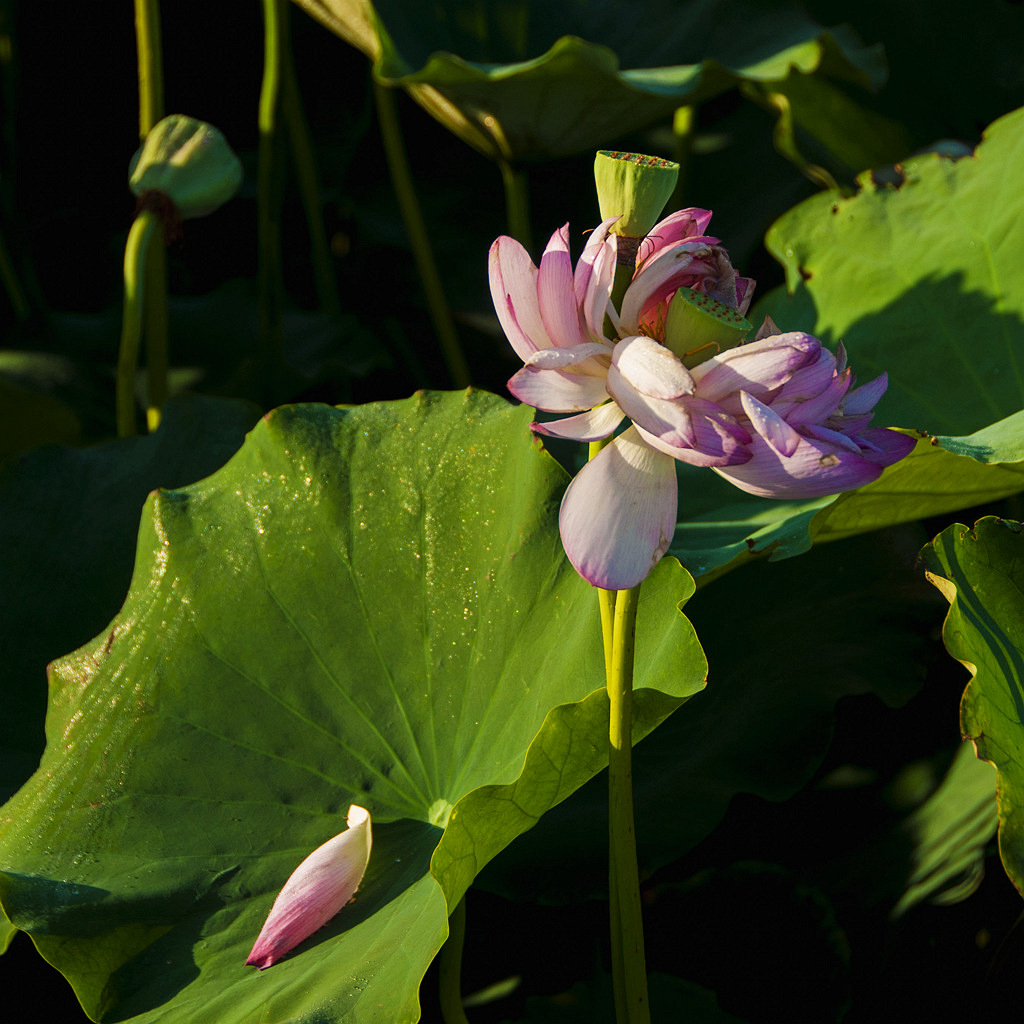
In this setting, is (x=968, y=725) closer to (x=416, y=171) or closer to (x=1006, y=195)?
(x=1006, y=195)

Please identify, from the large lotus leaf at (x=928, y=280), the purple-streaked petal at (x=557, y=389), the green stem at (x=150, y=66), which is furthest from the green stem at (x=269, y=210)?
the purple-streaked petal at (x=557, y=389)

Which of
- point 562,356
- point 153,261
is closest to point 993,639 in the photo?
point 562,356

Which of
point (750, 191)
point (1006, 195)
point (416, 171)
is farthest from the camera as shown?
point (416, 171)

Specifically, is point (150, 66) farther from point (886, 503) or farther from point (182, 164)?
point (886, 503)

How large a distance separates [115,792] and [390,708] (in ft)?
0.65

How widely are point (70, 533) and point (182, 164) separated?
432 millimetres

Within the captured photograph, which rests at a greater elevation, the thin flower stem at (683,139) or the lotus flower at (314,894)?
the thin flower stem at (683,139)

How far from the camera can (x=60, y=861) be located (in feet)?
2.22

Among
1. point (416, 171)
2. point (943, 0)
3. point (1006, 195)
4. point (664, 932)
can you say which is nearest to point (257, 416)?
point (664, 932)

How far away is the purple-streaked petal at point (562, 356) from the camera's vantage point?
45 centimetres

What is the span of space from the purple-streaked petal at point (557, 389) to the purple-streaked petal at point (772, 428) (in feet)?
0.24

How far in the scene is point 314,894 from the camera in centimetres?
62

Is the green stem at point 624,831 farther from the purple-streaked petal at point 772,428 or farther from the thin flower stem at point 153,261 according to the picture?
the thin flower stem at point 153,261

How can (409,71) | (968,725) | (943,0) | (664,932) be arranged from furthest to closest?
(943,0) → (409,71) → (664,932) → (968,725)
